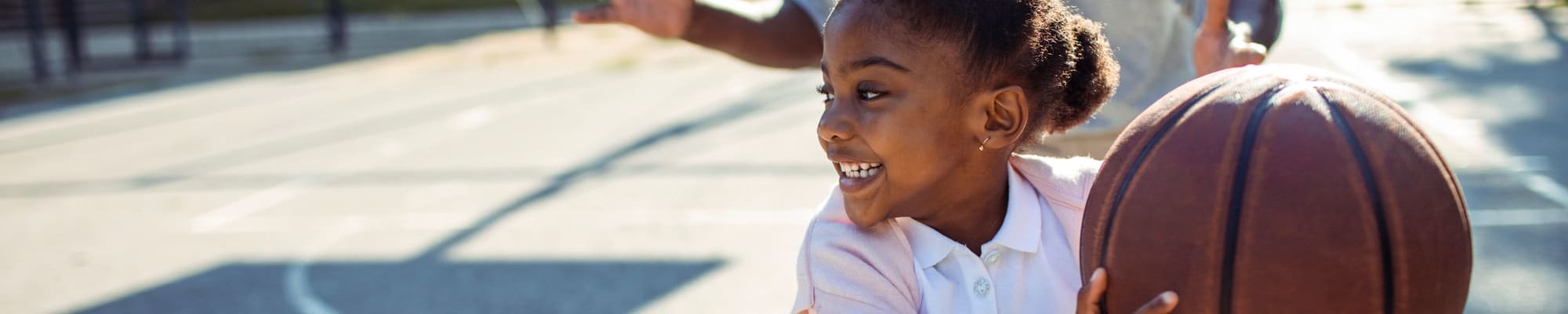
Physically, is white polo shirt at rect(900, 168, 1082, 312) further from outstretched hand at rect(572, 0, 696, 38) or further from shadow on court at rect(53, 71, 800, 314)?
shadow on court at rect(53, 71, 800, 314)

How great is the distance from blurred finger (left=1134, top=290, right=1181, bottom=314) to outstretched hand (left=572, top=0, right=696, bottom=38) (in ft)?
3.58

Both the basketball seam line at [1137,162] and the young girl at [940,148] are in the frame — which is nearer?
the basketball seam line at [1137,162]

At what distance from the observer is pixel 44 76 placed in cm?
1574

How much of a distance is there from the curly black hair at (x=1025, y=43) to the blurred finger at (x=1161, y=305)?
0.44m

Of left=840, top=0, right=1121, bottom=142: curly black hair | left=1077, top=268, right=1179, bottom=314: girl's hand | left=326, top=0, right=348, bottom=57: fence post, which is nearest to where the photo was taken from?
left=1077, top=268, right=1179, bottom=314: girl's hand

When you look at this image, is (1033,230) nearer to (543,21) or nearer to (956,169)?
(956,169)

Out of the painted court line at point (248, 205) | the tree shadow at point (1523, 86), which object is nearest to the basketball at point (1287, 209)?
the tree shadow at point (1523, 86)

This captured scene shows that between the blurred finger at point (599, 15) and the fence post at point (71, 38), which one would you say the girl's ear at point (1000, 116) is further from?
the fence post at point (71, 38)

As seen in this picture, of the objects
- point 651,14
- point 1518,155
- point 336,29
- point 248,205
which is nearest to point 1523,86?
point 1518,155

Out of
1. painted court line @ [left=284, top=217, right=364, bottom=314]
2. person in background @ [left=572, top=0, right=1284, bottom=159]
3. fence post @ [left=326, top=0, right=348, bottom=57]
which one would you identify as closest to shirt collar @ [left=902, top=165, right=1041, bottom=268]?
person in background @ [left=572, top=0, right=1284, bottom=159]

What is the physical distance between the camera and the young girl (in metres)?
2.05

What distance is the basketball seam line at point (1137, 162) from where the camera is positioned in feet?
6.36

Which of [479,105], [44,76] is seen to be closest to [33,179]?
[479,105]

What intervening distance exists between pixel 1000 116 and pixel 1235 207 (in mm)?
416
